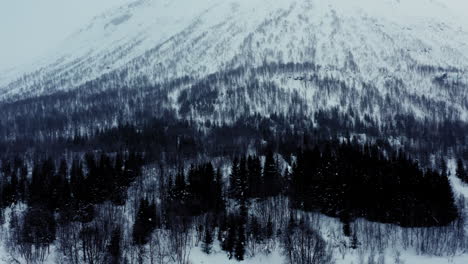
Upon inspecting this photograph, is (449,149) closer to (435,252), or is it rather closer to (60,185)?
(435,252)

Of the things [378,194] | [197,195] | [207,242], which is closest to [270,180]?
[197,195]

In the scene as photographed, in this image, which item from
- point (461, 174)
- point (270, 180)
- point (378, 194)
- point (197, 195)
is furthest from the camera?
point (461, 174)

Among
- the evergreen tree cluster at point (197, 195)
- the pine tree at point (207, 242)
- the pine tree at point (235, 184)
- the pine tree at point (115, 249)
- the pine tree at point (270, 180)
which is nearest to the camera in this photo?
the pine tree at point (115, 249)

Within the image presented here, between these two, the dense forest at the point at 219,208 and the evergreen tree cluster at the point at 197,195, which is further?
the evergreen tree cluster at the point at 197,195

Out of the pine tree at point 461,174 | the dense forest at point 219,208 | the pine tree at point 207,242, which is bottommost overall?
the pine tree at point 207,242

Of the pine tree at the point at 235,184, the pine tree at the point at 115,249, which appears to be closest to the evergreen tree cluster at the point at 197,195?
the pine tree at the point at 235,184

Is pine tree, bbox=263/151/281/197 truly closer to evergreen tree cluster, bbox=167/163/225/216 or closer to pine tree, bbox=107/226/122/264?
evergreen tree cluster, bbox=167/163/225/216

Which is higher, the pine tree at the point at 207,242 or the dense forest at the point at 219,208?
the dense forest at the point at 219,208

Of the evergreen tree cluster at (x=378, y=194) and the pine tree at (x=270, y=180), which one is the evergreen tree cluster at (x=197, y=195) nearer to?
the pine tree at (x=270, y=180)

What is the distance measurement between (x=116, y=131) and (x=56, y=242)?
331 feet

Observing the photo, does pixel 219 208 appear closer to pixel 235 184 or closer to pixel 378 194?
pixel 235 184

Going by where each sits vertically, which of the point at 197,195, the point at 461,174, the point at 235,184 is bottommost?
the point at 197,195

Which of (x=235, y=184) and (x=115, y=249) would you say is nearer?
(x=115, y=249)

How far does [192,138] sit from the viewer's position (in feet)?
560
